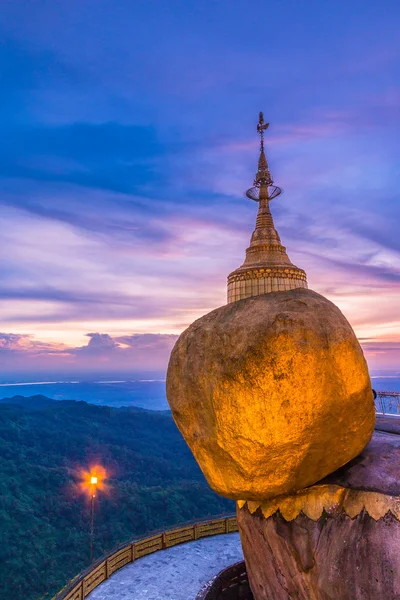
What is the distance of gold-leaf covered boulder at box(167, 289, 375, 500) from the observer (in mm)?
6004

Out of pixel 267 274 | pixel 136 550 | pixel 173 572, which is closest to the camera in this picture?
pixel 173 572

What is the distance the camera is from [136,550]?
14938 mm

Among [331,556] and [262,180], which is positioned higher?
[262,180]

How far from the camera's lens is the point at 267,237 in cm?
2833

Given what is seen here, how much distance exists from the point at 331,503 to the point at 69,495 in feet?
204

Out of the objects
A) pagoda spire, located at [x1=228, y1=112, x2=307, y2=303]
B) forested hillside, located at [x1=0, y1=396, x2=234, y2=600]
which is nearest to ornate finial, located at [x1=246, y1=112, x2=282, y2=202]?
pagoda spire, located at [x1=228, y1=112, x2=307, y2=303]

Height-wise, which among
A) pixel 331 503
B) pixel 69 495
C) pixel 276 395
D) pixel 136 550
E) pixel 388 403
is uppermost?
pixel 276 395

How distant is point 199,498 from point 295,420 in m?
62.9

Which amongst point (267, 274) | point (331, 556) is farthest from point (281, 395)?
point (267, 274)

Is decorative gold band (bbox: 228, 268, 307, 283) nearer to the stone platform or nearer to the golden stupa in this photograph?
the stone platform

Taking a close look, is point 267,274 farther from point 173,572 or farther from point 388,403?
point 173,572

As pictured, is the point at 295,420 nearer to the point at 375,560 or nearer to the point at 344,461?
the point at 344,461

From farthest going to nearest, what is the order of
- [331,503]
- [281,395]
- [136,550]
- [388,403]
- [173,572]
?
[136,550] → [173,572] → [388,403] → [331,503] → [281,395]

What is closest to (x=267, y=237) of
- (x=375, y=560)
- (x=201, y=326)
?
(x=201, y=326)
